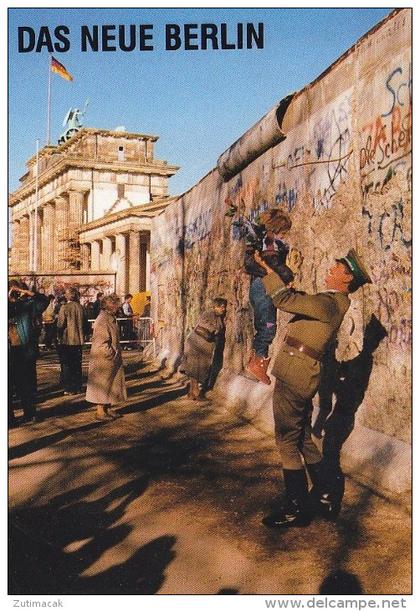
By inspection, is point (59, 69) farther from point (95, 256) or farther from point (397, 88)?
point (95, 256)

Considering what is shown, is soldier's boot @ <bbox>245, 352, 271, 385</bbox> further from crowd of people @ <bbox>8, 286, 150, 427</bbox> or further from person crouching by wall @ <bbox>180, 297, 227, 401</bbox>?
crowd of people @ <bbox>8, 286, 150, 427</bbox>

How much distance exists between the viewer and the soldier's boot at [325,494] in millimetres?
4609

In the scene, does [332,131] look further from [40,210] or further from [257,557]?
[40,210]

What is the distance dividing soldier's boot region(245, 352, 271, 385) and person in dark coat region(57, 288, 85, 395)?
10.0 ft

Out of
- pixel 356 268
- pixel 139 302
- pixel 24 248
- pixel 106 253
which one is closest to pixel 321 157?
pixel 356 268

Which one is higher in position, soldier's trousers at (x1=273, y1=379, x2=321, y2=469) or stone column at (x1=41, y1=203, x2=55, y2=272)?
stone column at (x1=41, y1=203, x2=55, y2=272)

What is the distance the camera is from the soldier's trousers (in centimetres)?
462

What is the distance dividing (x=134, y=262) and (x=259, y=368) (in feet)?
97.8

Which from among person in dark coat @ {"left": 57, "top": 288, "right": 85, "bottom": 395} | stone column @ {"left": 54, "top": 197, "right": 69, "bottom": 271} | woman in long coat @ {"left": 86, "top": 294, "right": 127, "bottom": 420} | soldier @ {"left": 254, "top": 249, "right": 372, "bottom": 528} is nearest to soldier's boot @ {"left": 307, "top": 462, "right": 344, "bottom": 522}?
soldier @ {"left": 254, "top": 249, "right": 372, "bottom": 528}

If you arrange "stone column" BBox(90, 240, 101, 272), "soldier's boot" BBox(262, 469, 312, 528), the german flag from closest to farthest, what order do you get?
"soldier's boot" BBox(262, 469, 312, 528) → the german flag → "stone column" BBox(90, 240, 101, 272)

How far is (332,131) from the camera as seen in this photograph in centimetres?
609

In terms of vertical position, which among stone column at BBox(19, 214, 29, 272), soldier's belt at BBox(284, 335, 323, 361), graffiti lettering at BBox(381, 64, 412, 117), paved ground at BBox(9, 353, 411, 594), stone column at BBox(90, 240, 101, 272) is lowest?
paved ground at BBox(9, 353, 411, 594)

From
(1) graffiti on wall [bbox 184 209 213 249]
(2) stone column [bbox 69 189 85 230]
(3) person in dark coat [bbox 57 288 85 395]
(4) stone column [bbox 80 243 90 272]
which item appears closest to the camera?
(3) person in dark coat [bbox 57 288 85 395]

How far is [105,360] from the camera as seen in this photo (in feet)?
27.4
